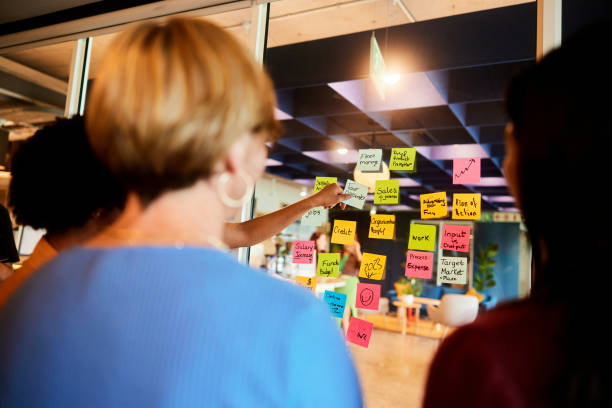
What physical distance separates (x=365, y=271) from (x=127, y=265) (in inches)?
62.7

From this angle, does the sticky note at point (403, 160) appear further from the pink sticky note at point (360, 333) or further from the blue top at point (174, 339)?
the blue top at point (174, 339)

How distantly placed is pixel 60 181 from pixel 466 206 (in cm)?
151

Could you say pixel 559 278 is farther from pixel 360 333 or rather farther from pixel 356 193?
pixel 360 333

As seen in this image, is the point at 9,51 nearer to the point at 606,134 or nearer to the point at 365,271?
the point at 365,271

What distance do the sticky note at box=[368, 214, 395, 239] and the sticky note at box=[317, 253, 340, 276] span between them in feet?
0.74

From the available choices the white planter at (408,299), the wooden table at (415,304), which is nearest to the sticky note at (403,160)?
the wooden table at (415,304)

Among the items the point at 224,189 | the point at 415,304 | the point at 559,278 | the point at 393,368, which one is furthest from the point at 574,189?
the point at 415,304

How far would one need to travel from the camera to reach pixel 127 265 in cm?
50

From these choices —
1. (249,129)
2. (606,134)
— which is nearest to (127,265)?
(249,129)

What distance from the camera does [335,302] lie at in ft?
6.39

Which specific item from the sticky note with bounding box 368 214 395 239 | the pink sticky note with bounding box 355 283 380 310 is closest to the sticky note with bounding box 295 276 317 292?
the pink sticky note with bounding box 355 283 380 310

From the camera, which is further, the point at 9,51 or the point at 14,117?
the point at 14,117

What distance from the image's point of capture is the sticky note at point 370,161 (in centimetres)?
199

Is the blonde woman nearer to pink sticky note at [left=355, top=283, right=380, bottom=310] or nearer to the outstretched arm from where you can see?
the outstretched arm
